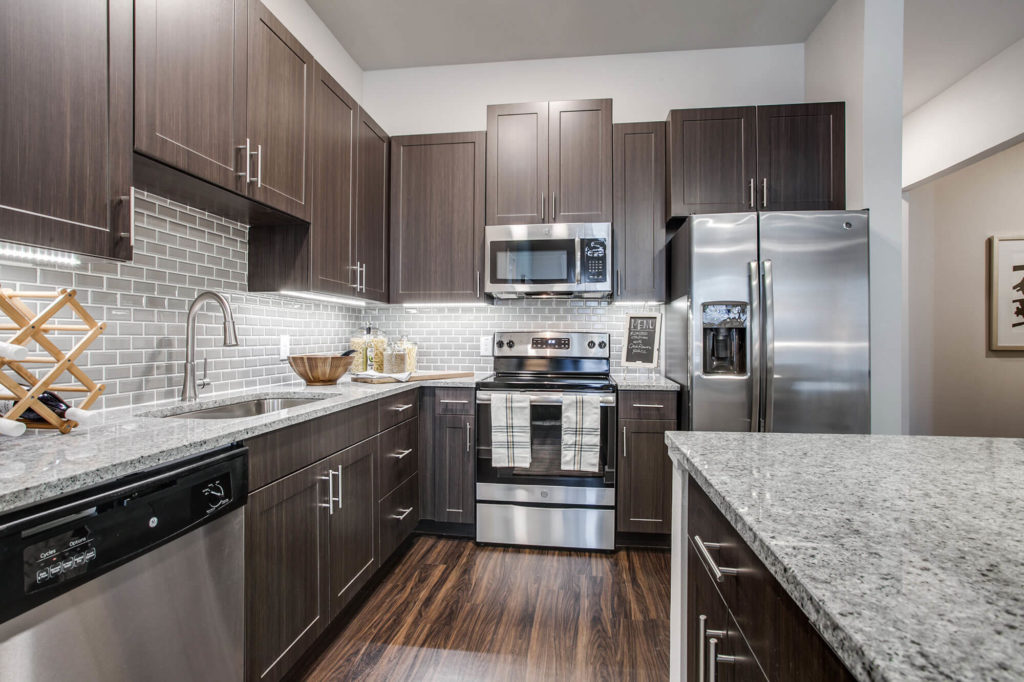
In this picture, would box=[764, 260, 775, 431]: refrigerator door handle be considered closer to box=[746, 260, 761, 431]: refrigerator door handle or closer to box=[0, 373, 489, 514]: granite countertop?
box=[746, 260, 761, 431]: refrigerator door handle

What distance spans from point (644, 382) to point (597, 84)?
209 cm

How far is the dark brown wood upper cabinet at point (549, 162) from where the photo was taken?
8.84ft

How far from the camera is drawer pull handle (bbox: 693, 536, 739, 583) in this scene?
29.4 inches

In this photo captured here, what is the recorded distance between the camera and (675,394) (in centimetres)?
242

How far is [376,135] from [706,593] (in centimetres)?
281

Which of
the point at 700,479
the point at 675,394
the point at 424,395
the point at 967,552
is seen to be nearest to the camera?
the point at 967,552

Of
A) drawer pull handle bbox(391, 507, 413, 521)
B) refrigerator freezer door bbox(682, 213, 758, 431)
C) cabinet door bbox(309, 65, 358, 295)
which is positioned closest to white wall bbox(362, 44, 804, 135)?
cabinet door bbox(309, 65, 358, 295)

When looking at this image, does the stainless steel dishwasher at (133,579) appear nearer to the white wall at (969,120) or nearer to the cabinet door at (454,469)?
the cabinet door at (454,469)

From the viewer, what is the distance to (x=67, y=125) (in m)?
1.06

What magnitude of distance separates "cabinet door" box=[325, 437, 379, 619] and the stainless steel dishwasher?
0.46 meters

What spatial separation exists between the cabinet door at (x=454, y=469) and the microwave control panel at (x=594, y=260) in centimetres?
109

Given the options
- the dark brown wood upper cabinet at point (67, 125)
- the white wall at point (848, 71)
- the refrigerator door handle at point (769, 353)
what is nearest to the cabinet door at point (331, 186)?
the dark brown wood upper cabinet at point (67, 125)

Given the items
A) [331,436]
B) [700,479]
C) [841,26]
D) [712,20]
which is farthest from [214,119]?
[841,26]

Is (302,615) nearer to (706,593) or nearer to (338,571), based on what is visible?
(338,571)
